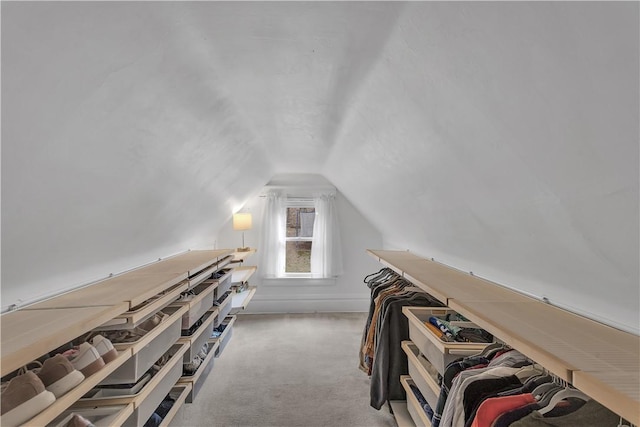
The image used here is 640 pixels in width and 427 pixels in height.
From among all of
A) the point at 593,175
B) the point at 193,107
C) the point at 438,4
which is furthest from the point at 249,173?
the point at 593,175

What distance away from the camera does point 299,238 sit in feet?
16.1

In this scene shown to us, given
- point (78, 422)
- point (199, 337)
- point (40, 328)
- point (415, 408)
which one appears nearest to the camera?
point (40, 328)

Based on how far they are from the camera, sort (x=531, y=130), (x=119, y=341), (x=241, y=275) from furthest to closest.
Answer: (x=241, y=275) < (x=119, y=341) < (x=531, y=130)

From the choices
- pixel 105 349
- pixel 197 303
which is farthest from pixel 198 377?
pixel 105 349

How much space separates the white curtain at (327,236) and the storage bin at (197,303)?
236cm

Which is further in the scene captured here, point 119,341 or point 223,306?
point 223,306

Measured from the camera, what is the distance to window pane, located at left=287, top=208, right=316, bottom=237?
4906 mm

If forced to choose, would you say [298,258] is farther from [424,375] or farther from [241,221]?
[424,375]

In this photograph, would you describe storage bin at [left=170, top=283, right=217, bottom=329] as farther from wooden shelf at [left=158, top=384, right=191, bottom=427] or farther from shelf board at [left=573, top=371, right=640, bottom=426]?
shelf board at [left=573, top=371, right=640, bottom=426]

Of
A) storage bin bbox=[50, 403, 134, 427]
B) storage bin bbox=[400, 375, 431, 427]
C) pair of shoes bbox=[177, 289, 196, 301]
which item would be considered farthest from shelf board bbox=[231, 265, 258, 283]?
storage bin bbox=[50, 403, 134, 427]

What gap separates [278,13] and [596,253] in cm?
119

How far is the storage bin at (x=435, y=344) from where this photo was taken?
4.52 feet

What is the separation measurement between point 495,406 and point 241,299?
3117 millimetres

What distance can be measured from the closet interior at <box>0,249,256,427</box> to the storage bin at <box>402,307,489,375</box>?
1314 mm
